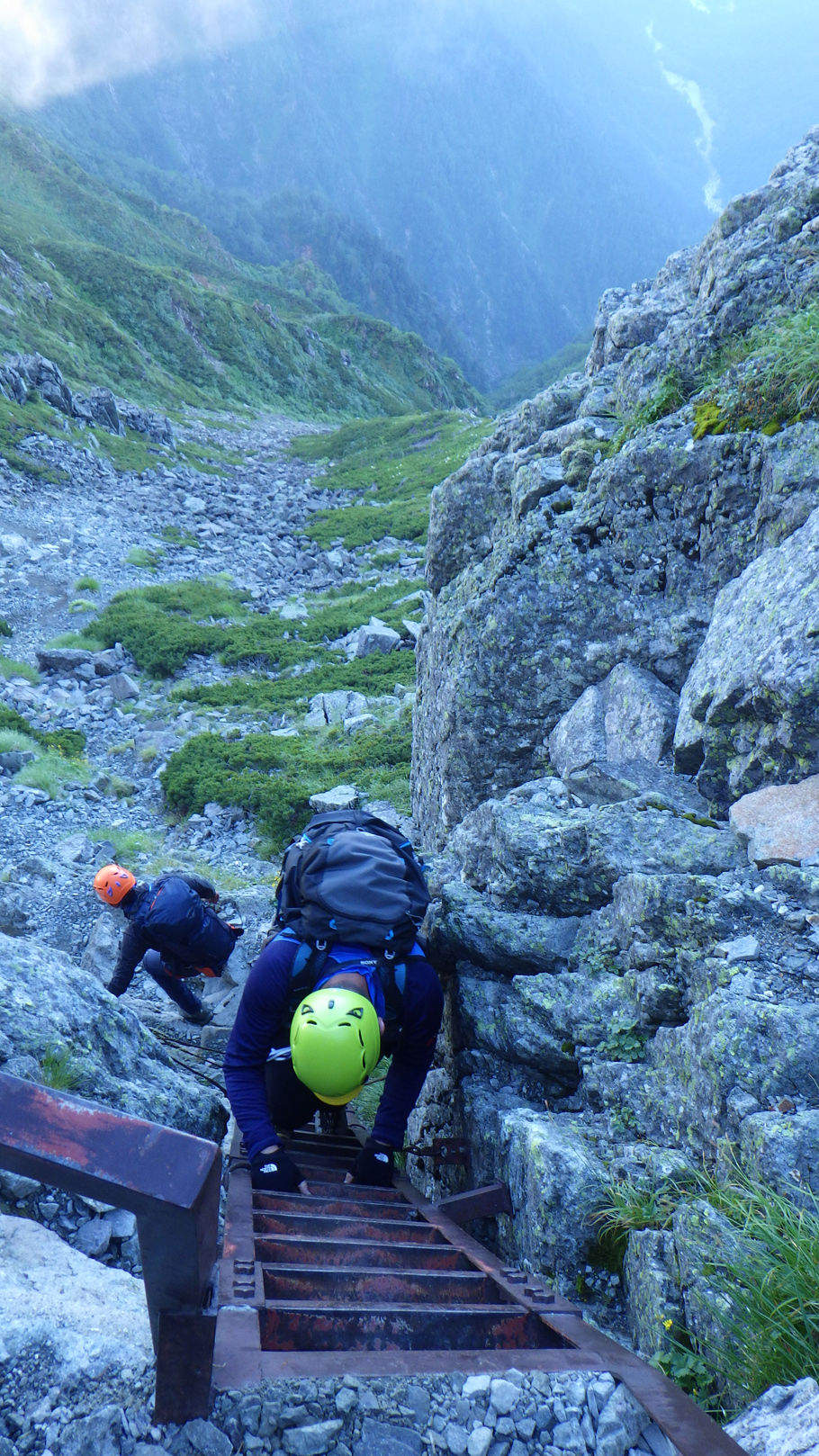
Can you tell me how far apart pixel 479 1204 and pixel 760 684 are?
2.89 meters

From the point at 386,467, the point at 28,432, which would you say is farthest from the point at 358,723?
the point at 386,467

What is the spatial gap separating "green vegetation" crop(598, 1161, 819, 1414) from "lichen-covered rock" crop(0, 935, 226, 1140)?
252 centimetres

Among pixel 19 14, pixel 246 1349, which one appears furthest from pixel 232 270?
pixel 246 1349

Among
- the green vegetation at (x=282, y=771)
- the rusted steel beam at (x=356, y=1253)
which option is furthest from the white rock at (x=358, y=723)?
the rusted steel beam at (x=356, y=1253)

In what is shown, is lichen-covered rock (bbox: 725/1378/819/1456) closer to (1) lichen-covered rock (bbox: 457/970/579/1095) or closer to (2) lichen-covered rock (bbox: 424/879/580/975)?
(1) lichen-covered rock (bbox: 457/970/579/1095)

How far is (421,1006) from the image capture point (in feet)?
13.7

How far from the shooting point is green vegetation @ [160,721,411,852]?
11.4 metres

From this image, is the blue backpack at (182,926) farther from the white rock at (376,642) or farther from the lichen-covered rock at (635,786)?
the white rock at (376,642)

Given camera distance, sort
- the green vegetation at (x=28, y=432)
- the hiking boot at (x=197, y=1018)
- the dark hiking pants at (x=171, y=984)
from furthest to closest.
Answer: the green vegetation at (x=28, y=432) < the hiking boot at (x=197, y=1018) < the dark hiking pants at (x=171, y=984)

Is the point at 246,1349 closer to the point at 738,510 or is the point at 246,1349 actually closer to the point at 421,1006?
the point at 421,1006

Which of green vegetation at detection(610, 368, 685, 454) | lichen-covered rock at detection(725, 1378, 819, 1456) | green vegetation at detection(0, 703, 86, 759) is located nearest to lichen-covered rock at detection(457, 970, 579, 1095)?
lichen-covered rock at detection(725, 1378, 819, 1456)

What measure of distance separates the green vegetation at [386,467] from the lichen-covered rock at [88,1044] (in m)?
19.8

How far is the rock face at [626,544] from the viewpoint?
5.45 m

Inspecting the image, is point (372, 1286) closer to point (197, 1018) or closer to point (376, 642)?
point (197, 1018)
